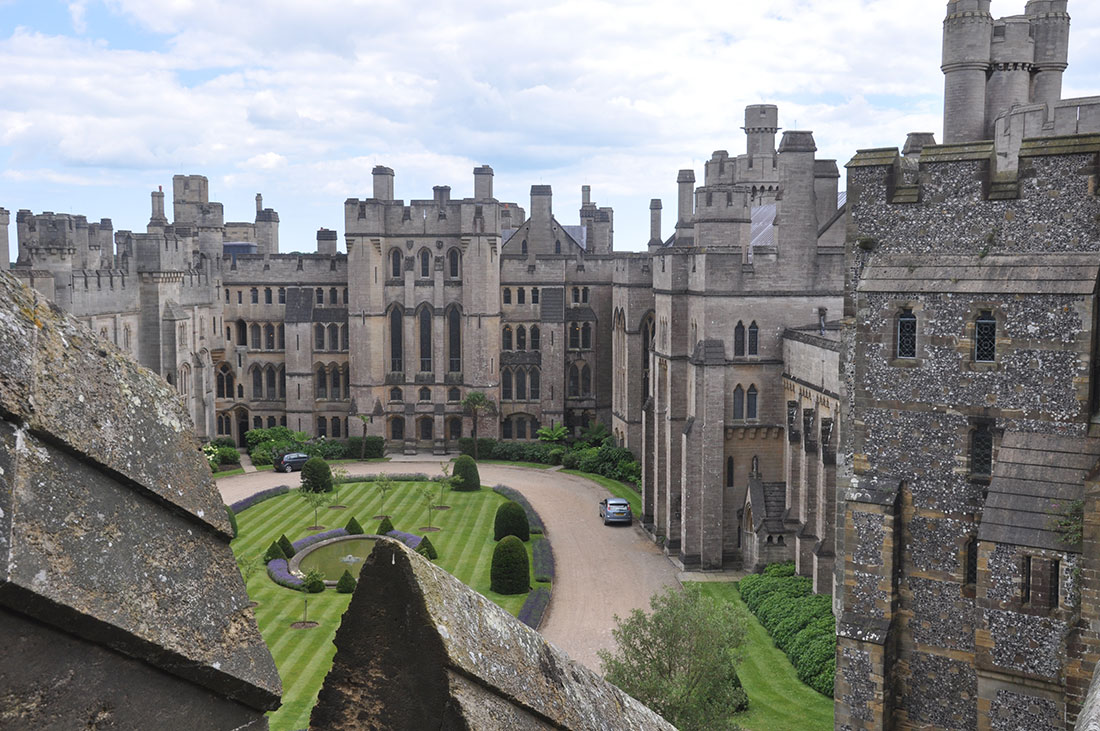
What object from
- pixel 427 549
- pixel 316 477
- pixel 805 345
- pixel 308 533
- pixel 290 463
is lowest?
pixel 308 533

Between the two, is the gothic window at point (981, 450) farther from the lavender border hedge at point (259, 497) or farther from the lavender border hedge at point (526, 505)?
the lavender border hedge at point (259, 497)

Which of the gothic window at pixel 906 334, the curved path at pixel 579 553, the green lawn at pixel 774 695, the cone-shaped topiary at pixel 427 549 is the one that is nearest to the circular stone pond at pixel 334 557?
the cone-shaped topiary at pixel 427 549

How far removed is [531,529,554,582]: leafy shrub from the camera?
31.0 meters

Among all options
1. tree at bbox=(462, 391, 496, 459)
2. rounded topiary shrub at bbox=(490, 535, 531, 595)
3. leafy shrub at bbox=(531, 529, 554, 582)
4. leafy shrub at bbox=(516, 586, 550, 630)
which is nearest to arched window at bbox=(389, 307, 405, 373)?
tree at bbox=(462, 391, 496, 459)

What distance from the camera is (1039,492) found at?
13.3 m

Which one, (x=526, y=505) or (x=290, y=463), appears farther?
(x=290, y=463)

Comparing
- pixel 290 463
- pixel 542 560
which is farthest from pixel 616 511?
pixel 290 463

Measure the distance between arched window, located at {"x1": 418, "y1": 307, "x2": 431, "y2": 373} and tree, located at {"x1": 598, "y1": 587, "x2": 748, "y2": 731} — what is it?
35980 millimetres

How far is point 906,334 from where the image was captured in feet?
49.5

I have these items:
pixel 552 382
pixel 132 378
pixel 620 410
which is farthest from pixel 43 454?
pixel 552 382

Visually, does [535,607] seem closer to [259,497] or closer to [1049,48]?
[259,497]

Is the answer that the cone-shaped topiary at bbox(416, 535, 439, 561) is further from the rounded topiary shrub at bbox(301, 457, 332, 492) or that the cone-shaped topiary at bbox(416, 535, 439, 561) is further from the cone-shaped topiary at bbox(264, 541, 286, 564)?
the rounded topiary shrub at bbox(301, 457, 332, 492)

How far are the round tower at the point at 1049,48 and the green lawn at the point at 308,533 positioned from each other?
15326mm

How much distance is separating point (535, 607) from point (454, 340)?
27235mm
